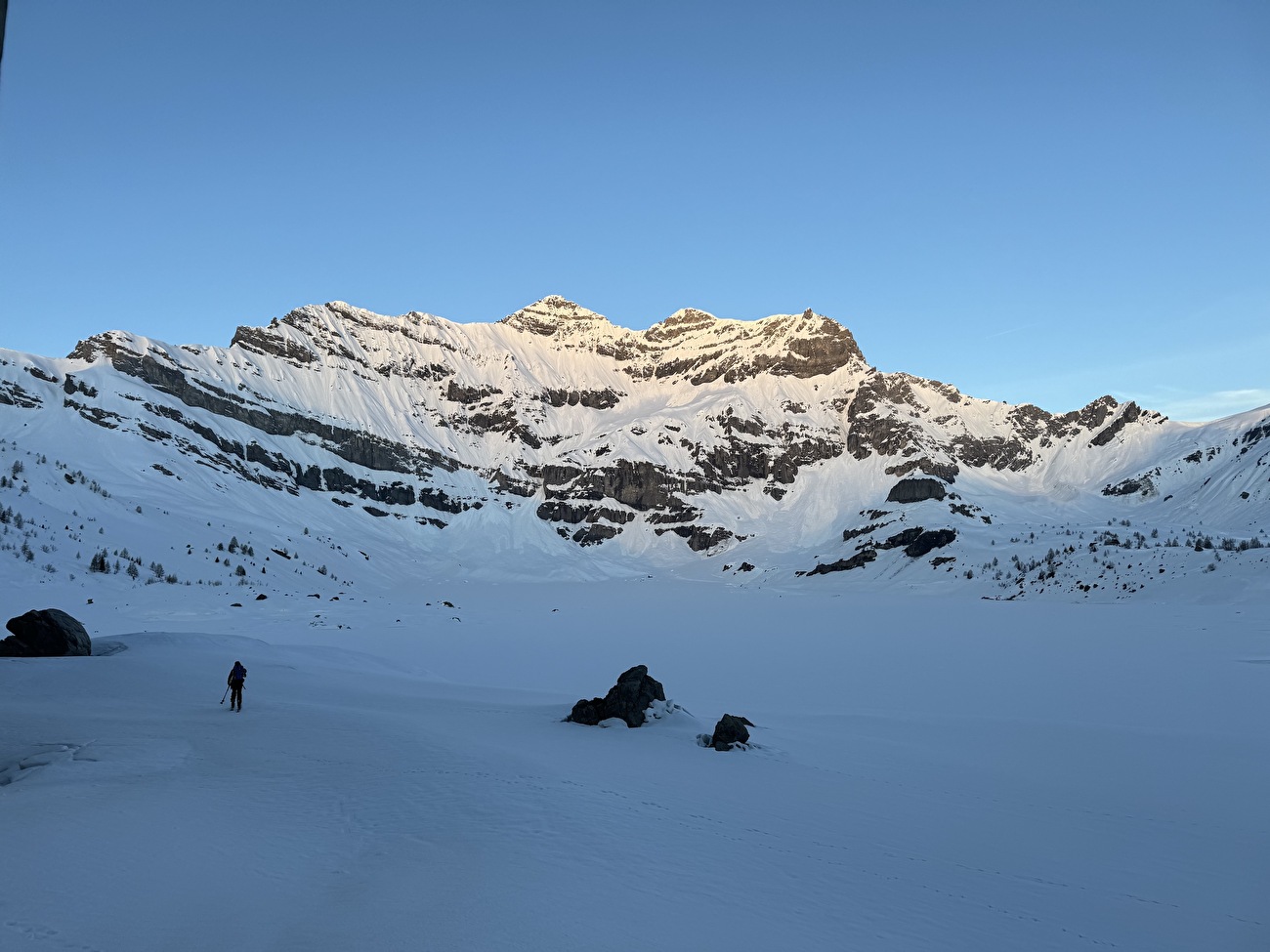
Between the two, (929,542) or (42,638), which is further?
(929,542)

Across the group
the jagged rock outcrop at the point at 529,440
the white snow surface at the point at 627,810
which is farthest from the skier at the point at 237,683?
the jagged rock outcrop at the point at 529,440

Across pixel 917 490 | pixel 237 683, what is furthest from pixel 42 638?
pixel 917 490

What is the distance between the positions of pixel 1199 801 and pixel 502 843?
35.4 feet

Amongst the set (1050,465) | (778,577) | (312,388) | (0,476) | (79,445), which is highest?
(312,388)

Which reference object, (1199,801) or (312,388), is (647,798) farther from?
(312,388)

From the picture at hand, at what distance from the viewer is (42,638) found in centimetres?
2044

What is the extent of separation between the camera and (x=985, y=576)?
75500 millimetres

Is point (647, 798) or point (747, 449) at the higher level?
point (747, 449)

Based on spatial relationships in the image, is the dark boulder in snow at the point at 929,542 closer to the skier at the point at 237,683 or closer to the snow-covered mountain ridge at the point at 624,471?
the snow-covered mountain ridge at the point at 624,471

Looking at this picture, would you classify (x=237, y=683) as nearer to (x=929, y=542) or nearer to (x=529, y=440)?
(x=929, y=542)

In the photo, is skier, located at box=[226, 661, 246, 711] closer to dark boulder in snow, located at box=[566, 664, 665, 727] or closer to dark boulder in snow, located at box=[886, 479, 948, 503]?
dark boulder in snow, located at box=[566, 664, 665, 727]

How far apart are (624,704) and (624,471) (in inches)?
5995

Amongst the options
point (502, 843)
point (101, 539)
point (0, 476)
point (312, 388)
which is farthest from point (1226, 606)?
point (312, 388)

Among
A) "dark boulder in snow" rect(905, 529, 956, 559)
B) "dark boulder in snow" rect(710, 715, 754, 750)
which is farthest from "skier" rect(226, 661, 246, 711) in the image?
"dark boulder in snow" rect(905, 529, 956, 559)
